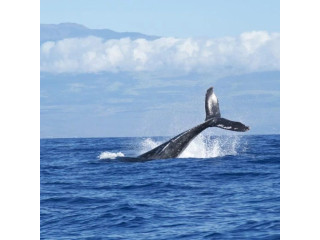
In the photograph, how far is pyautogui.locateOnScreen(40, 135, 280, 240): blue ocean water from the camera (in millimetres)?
14672

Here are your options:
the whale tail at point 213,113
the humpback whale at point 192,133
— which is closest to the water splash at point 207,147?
A: the humpback whale at point 192,133

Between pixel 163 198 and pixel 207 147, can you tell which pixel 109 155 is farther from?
pixel 163 198

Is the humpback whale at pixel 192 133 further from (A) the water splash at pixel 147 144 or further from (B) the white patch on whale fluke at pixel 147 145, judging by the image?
(B) the white patch on whale fluke at pixel 147 145

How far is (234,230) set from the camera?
46.7 feet

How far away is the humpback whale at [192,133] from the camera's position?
23.1 m

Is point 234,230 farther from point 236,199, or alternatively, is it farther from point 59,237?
point 59,237

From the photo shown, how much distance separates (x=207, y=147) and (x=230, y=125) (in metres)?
2.18

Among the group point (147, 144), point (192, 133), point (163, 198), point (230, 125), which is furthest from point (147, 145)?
point (163, 198)

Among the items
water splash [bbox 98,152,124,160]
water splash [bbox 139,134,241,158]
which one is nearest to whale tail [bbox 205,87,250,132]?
water splash [bbox 139,134,241,158]

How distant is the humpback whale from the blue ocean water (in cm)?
57

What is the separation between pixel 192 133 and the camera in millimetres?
23891

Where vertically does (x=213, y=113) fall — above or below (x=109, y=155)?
above
